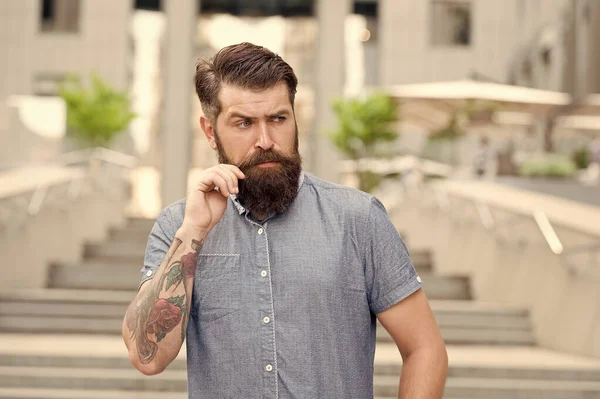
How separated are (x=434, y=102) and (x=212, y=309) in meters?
16.2

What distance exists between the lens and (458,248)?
13.0m

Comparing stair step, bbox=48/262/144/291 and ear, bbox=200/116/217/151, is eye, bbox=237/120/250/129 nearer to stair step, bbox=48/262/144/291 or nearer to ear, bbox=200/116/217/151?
ear, bbox=200/116/217/151

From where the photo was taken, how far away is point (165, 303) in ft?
8.08

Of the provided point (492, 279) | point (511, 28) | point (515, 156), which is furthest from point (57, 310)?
point (511, 28)

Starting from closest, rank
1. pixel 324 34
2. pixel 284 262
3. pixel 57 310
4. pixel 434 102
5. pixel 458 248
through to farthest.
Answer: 1. pixel 284 262
2. pixel 57 310
3. pixel 458 248
4. pixel 434 102
5. pixel 324 34

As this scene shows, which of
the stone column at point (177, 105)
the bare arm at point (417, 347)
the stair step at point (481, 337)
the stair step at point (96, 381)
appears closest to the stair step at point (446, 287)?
the stair step at point (481, 337)

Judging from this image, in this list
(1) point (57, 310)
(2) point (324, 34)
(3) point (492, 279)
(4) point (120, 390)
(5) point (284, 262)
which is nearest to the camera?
(5) point (284, 262)

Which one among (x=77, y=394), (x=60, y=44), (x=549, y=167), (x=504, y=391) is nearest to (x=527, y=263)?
(x=504, y=391)

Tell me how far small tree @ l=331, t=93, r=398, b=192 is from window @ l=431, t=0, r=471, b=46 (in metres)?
8.01

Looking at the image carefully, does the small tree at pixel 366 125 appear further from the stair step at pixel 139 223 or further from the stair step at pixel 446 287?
the stair step at pixel 446 287

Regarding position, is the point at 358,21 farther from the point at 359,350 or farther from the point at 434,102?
the point at 359,350

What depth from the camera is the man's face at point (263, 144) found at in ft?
8.09

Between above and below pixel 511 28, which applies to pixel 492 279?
below

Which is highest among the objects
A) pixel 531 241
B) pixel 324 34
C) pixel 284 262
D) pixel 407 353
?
pixel 324 34
